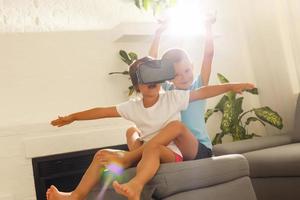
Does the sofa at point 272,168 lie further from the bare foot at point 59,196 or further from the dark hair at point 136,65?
the bare foot at point 59,196

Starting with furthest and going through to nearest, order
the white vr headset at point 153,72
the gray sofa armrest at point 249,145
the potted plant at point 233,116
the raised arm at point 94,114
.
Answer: the potted plant at point 233,116, the gray sofa armrest at point 249,145, the raised arm at point 94,114, the white vr headset at point 153,72

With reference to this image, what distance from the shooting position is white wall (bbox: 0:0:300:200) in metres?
2.84

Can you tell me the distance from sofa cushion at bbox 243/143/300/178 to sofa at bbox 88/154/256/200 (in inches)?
19.4

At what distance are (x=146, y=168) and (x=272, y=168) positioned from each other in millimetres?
993

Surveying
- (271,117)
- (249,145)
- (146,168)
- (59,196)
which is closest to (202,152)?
(146,168)

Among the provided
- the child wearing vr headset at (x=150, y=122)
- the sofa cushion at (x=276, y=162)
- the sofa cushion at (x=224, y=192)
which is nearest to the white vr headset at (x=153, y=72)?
the child wearing vr headset at (x=150, y=122)

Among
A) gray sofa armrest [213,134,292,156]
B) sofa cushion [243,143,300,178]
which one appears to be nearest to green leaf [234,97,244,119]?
gray sofa armrest [213,134,292,156]

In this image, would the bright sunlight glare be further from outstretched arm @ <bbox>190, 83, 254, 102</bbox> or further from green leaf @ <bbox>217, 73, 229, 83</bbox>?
outstretched arm @ <bbox>190, 83, 254, 102</bbox>

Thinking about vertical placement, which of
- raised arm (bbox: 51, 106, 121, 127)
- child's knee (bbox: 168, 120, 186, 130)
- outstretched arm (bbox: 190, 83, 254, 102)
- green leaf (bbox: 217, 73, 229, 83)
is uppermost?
green leaf (bbox: 217, 73, 229, 83)

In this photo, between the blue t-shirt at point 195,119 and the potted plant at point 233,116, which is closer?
the blue t-shirt at point 195,119

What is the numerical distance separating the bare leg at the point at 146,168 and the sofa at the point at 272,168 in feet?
2.52

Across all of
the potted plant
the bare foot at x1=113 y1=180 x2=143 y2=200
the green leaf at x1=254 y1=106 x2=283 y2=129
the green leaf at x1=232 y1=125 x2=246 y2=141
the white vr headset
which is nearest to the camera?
the bare foot at x1=113 y1=180 x2=143 y2=200

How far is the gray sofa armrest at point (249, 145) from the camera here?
2.57m

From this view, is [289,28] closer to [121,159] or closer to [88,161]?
[88,161]
